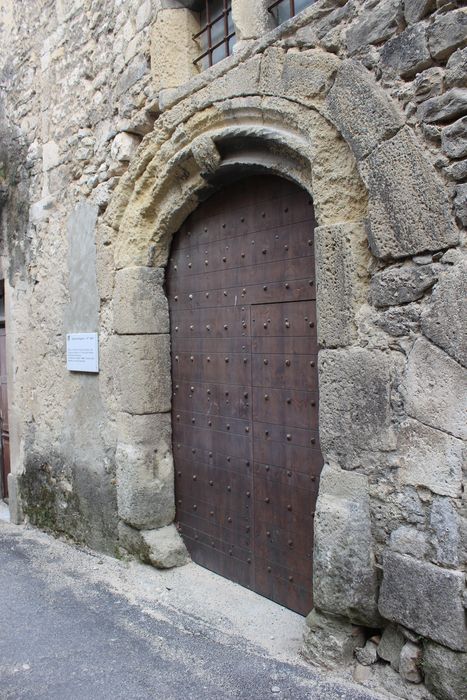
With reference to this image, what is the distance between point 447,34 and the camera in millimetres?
1868

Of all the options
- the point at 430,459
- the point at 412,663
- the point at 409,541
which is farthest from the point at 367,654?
the point at 430,459

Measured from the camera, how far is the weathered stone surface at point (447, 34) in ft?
6.02

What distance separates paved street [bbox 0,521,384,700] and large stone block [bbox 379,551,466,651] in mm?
384

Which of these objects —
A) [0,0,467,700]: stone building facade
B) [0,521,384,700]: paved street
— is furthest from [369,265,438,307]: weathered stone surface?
[0,521,384,700]: paved street

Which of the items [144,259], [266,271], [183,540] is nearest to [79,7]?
[144,259]

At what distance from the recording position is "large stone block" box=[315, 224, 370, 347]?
2.19 meters

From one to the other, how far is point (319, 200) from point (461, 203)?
633 mm

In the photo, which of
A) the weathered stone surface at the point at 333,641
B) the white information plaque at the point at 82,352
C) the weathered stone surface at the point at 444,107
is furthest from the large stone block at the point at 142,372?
the weathered stone surface at the point at 444,107

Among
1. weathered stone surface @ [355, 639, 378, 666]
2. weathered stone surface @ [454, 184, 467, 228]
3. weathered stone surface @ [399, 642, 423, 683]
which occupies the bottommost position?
weathered stone surface @ [355, 639, 378, 666]

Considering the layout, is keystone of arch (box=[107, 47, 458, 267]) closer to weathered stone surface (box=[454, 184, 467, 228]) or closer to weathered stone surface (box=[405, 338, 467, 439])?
weathered stone surface (box=[454, 184, 467, 228])

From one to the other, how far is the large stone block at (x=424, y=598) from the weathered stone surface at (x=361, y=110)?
5.04 feet

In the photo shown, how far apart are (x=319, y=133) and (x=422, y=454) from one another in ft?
4.41

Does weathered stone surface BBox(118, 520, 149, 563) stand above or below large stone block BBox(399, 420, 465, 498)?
below

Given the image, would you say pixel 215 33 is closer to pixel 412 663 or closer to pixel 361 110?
pixel 361 110
